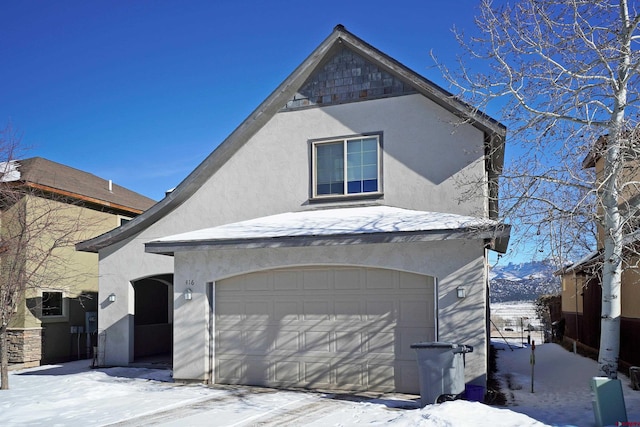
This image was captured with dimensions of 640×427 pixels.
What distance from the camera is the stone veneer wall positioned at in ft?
56.4

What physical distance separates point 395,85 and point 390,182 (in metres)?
2.25

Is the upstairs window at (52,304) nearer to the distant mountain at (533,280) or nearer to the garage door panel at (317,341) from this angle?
the garage door panel at (317,341)

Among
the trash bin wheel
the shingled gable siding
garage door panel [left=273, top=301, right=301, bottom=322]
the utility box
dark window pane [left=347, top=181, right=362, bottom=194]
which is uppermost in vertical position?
the shingled gable siding

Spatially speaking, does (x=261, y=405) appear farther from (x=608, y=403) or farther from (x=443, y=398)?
(x=608, y=403)

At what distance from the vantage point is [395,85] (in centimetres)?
1362

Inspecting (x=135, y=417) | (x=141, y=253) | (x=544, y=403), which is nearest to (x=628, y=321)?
(x=544, y=403)

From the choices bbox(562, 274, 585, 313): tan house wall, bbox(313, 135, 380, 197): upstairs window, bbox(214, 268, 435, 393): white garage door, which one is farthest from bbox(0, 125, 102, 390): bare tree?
bbox(562, 274, 585, 313): tan house wall

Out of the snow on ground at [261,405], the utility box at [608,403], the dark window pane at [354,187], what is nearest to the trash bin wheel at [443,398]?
the snow on ground at [261,405]

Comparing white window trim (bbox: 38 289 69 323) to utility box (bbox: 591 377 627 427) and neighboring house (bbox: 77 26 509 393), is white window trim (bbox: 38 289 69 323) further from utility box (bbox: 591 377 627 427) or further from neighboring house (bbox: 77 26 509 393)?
utility box (bbox: 591 377 627 427)

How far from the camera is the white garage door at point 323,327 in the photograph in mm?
11773

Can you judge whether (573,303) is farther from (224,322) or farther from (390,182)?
(224,322)

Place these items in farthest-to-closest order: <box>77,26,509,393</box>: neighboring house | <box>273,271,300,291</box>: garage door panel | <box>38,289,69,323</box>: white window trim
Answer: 1. <box>38,289,69,323</box>: white window trim
2. <box>273,271,300,291</box>: garage door panel
3. <box>77,26,509,393</box>: neighboring house

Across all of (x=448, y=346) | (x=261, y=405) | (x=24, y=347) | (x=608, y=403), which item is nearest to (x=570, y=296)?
(x=448, y=346)

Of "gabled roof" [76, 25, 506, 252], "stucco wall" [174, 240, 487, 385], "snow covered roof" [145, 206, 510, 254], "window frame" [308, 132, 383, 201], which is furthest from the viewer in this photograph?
"window frame" [308, 132, 383, 201]
